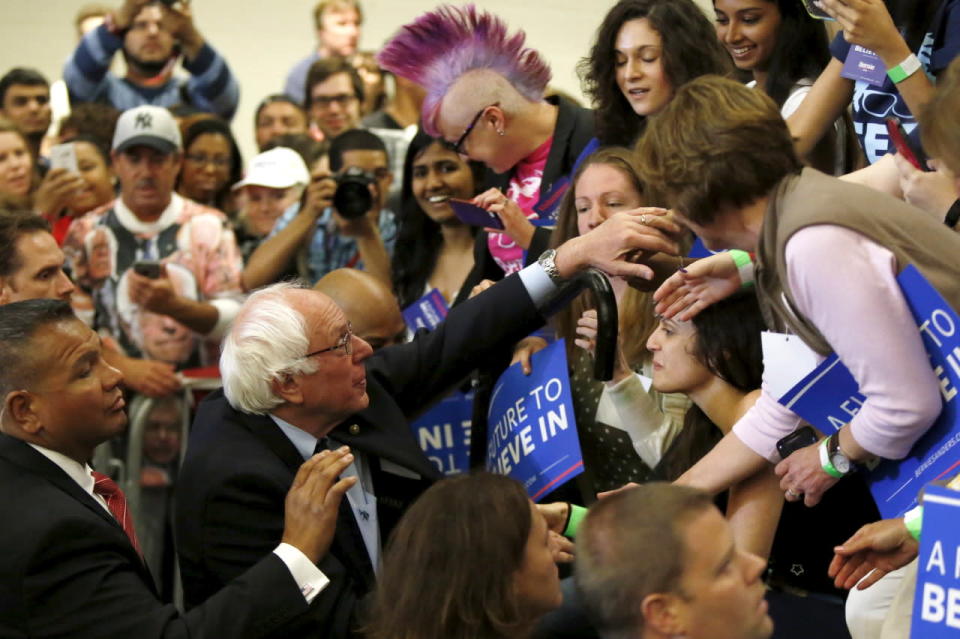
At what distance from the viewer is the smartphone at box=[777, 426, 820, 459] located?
250cm

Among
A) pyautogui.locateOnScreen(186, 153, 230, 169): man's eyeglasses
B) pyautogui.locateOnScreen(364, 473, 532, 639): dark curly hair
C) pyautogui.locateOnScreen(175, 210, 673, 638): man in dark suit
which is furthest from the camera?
pyautogui.locateOnScreen(186, 153, 230, 169): man's eyeglasses

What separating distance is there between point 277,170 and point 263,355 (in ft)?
9.59

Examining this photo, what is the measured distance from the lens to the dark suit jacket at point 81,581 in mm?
2404

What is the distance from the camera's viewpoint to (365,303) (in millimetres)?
3529

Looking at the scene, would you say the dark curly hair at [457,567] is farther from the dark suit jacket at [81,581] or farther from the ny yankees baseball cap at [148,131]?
the ny yankees baseball cap at [148,131]

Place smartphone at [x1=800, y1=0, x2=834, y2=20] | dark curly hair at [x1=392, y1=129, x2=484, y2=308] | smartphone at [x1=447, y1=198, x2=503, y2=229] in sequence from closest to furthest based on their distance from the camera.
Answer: smartphone at [x1=800, y1=0, x2=834, y2=20], smartphone at [x1=447, y1=198, x2=503, y2=229], dark curly hair at [x1=392, y1=129, x2=484, y2=308]

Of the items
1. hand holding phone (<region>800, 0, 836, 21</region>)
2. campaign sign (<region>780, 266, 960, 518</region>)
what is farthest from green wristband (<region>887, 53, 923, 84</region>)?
campaign sign (<region>780, 266, 960, 518</region>)

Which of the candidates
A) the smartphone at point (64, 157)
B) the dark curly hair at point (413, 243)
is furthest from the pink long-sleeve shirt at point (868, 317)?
the smartphone at point (64, 157)

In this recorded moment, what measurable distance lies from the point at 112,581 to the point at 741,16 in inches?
77.7

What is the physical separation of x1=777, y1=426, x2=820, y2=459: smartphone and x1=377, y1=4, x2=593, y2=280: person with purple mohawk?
1.40m

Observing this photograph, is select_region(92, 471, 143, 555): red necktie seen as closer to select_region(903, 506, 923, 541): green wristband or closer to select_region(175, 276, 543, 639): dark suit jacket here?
select_region(175, 276, 543, 639): dark suit jacket

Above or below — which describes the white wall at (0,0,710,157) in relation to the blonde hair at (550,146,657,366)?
above

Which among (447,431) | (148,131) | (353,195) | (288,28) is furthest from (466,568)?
(288,28)

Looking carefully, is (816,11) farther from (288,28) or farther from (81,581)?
(288,28)
